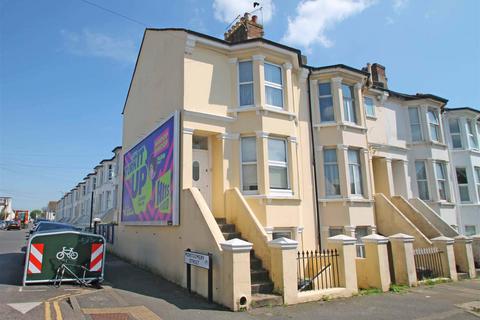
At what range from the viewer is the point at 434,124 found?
57.4 feet

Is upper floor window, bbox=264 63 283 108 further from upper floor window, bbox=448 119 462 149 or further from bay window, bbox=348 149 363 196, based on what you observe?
upper floor window, bbox=448 119 462 149

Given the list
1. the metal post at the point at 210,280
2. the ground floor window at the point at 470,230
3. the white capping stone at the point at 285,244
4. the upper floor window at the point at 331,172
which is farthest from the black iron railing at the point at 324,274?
the ground floor window at the point at 470,230

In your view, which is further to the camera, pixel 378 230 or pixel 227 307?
pixel 378 230

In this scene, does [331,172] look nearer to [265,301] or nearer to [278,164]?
[278,164]

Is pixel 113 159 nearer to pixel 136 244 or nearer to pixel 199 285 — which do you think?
pixel 136 244

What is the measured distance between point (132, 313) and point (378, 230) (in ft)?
34.6

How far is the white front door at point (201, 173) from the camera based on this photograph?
11.0 m

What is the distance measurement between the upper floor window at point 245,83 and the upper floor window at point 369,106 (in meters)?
6.72

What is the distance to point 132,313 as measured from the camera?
22.2 feet

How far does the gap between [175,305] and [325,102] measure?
10.0 metres

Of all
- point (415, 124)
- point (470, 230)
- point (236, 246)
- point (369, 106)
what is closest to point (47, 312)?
point (236, 246)

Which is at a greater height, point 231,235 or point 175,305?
point 231,235

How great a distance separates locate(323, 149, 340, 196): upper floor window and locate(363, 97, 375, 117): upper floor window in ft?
12.1

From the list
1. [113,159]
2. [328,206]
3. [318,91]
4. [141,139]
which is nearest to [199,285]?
[328,206]
